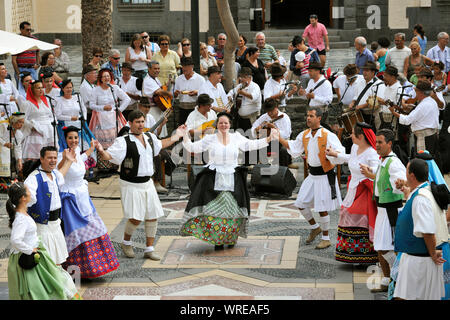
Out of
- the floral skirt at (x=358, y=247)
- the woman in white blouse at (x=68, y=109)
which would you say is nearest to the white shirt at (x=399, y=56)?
the woman in white blouse at (x=68, y=109)

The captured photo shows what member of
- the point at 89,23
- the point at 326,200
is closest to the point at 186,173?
the point at 89,23

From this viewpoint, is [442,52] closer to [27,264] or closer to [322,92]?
[322,92]

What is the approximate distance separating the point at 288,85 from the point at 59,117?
432 cm

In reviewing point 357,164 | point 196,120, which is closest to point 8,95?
point 196,120

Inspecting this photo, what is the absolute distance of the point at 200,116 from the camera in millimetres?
13656

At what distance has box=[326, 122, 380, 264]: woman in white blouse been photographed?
9695mm

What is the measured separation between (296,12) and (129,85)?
1682cm

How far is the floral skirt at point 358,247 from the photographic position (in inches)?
386

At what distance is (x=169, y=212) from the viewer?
12891 millimetres

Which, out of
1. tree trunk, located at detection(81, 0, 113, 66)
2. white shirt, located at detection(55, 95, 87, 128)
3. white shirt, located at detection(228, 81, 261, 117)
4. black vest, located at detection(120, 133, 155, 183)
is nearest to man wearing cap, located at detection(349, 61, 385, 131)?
white shirt, located at detection(228, 81, 261, 117)

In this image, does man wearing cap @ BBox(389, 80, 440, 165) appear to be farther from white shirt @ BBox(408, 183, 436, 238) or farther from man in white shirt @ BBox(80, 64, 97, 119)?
white shirt @ BBox(408, 183, 436, 238)

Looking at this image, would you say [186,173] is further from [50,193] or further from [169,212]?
[50,193]

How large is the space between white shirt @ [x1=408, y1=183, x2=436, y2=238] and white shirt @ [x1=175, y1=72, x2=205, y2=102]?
818 cm

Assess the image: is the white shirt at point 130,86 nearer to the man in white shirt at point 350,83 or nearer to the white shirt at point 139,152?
the man in white shirt at point 350,83
